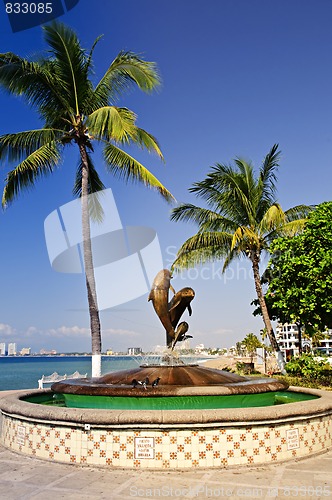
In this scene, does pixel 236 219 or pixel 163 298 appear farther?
pixel 236 219

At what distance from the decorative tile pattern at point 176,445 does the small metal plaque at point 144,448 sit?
0.5 inches

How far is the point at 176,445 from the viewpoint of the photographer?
6254 mm

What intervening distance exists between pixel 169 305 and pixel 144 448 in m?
3.93

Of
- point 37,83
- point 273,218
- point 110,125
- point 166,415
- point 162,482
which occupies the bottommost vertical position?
point 162,482

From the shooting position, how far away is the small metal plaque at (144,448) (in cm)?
624

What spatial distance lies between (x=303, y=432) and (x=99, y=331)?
354 inches

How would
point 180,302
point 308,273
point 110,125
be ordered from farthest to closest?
point 308,273
point 110,125
point 180,302

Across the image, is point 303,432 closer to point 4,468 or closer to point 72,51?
point 4,468

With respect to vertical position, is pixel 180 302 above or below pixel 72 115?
below

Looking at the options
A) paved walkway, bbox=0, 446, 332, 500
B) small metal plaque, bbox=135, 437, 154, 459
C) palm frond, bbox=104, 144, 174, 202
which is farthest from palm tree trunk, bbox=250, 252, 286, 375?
small metal plaque, bbox=135, 437, 154, 459

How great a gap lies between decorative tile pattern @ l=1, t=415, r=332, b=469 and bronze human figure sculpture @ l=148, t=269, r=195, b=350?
3607 millimetres

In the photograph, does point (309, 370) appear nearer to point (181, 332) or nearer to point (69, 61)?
point (181, 332)

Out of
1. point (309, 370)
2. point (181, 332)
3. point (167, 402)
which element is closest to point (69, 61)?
point (181, 332)

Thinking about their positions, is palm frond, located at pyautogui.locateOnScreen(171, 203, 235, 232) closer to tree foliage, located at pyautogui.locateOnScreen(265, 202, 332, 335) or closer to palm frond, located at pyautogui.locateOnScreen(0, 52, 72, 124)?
tree foliage, located at pyautogui.locateOnScreen(265, 202, 332, 335)
